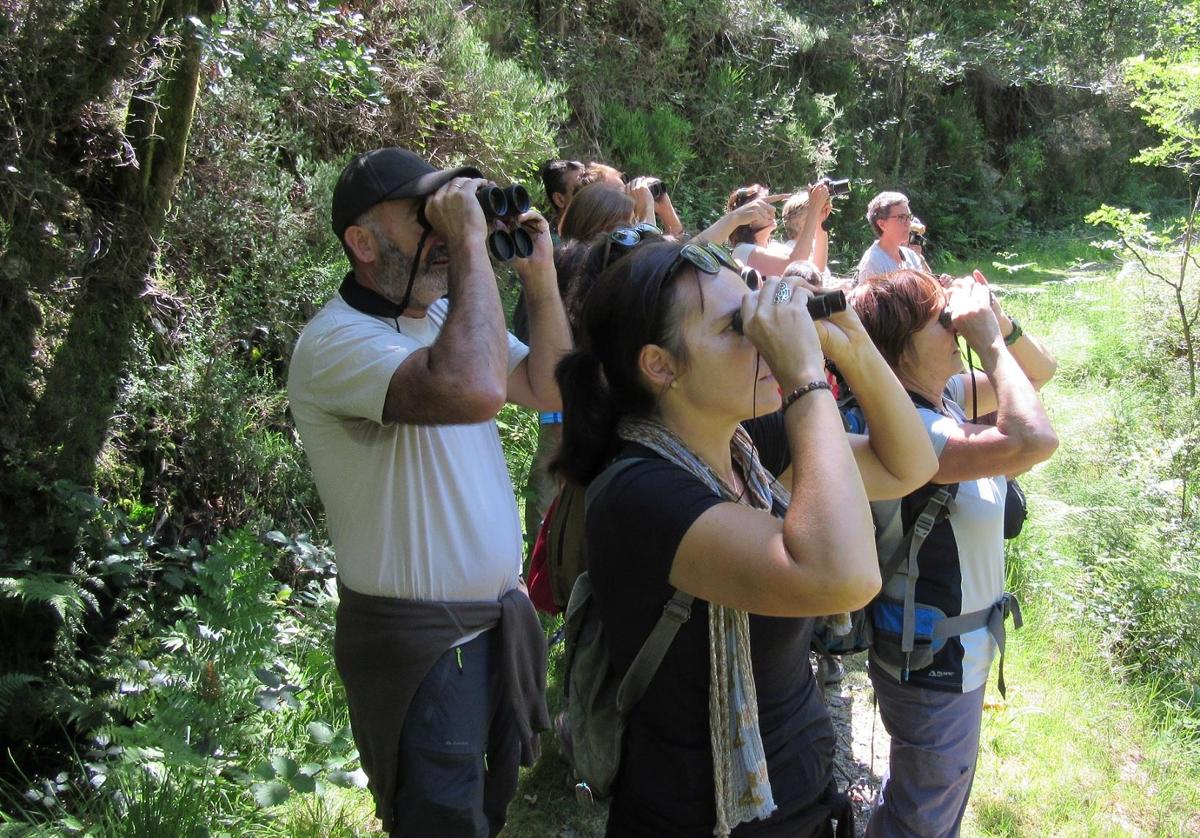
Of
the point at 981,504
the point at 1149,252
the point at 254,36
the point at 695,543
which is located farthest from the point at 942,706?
the point at 1149,252

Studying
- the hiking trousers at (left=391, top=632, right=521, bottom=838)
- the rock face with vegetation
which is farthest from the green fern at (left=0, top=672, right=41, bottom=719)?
the hiking trousers at (left=391, top=632, right=521, bottom=838)

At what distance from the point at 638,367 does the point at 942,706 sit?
4.34 ft

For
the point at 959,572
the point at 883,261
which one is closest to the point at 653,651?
the point at 959,572

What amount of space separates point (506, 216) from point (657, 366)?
0.85 metres

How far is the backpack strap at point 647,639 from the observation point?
1.53 metres

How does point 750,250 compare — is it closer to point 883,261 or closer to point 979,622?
point 883,261

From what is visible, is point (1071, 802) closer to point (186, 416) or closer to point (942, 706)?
point (942, 706)

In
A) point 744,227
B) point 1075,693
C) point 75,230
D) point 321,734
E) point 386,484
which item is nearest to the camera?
point 386,484

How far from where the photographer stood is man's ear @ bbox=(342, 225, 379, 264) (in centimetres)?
218

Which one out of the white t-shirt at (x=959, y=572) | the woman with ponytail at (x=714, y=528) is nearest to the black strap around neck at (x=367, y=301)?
the woman with ponytail at (x=714, y=528)

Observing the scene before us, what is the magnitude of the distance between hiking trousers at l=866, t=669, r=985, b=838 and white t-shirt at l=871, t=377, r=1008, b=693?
0.05m

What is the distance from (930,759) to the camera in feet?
7.73

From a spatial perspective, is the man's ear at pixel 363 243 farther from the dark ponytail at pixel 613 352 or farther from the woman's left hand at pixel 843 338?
the woman's left hand at pixel 843 338

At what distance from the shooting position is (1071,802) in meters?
3.37
